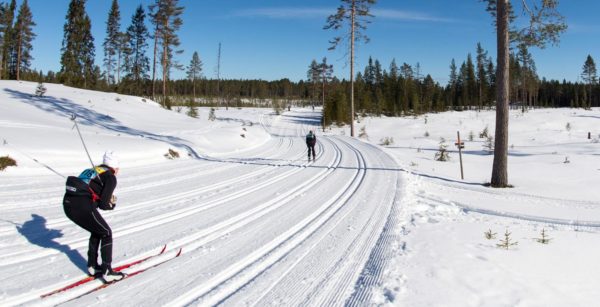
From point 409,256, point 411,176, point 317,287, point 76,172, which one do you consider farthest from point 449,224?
point 76,172

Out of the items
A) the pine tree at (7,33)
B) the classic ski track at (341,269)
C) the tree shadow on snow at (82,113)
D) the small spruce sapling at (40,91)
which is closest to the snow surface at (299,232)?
the classic ski track at (341,269)

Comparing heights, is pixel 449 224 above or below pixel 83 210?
below

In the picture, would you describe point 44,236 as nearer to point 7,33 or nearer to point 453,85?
point 7,33

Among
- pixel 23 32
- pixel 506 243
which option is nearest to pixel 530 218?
pixel 506 243

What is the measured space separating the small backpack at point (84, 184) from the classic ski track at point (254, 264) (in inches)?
65.5

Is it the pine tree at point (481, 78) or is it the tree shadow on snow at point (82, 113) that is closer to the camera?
the tree shadow on snow at point (82, 113)

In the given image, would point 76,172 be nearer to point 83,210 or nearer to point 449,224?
point 83,210

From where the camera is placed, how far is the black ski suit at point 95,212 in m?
4.40

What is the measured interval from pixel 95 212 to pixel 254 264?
210 centimetres

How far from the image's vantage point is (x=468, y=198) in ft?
32.8

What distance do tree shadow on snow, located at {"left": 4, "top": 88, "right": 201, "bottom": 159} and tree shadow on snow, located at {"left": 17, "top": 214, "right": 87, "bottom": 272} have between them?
12.5m

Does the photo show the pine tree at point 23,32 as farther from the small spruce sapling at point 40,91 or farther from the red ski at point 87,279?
the red ski at point 87,279

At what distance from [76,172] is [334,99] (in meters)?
47.2

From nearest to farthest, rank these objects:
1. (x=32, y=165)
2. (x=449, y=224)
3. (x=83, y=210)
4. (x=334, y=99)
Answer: (x=83, y=210) → (x=449, y=224) → (x=32, y=165) → (x=334, y=99)
